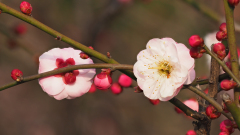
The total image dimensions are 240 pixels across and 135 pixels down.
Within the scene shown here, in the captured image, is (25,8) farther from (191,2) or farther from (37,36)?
(37,36)

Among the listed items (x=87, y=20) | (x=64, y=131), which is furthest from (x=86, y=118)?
(x=87, y=20)

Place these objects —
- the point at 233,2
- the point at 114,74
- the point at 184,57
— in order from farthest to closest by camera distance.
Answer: the point at 114,74, the point at 184,57, the point at 233,2

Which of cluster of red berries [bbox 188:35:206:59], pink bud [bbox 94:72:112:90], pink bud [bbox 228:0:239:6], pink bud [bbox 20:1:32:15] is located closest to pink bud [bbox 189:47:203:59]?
cluster of red berries [bbox 188:35:206:59]

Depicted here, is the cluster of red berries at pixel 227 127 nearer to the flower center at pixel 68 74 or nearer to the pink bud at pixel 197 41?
the pink bud at pixel 197 41

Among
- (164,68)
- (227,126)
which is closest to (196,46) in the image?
(164,68)

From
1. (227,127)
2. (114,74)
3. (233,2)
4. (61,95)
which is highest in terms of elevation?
(114,74)

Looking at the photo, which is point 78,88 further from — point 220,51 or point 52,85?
point 220,51

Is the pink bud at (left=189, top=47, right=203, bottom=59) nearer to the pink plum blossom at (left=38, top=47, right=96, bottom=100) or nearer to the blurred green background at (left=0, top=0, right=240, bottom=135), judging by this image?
the pink plum blossom at (left=38, top=47, right=96, bottom=100)
